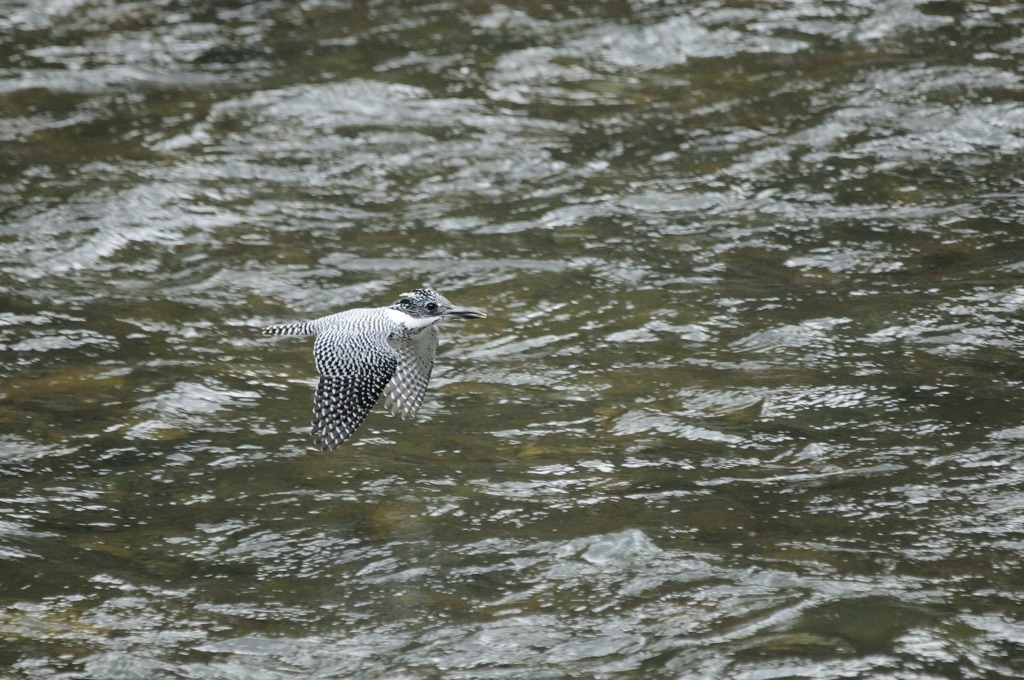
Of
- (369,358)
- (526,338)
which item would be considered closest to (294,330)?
(369,358)

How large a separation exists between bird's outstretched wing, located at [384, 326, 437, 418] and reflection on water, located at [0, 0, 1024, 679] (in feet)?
0.67

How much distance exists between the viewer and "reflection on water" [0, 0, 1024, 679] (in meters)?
5.37

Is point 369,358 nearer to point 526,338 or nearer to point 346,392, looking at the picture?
point 346,392

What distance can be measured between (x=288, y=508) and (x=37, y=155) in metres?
5.15

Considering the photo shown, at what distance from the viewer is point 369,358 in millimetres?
6102

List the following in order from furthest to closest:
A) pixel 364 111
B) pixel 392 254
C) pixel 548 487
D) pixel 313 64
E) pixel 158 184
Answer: pixel 313 64
pixel 364 111
pixel 158 184
pixel 392 254
pixel 548 487

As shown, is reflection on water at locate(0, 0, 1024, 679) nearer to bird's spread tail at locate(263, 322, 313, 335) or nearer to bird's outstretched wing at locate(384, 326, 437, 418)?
bird's outstretched wing at locate(384, 326, 437, 418)

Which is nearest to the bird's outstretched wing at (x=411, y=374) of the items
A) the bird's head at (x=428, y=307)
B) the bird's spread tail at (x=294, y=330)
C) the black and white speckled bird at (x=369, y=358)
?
the black and white speckled bird at (x=369, y=358)

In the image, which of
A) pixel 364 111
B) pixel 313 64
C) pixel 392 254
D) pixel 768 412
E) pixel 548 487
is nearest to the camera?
pixel 548 487

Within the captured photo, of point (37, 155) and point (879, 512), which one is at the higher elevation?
point (37, 155)

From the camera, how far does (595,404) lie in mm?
7145

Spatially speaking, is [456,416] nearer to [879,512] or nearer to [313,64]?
[879,512]

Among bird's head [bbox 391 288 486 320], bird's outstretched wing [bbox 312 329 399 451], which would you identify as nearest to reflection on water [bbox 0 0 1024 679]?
bird's outstretched wing [bbox 312 329 399 451]

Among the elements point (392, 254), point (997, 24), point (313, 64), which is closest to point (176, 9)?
point (313, 64)
